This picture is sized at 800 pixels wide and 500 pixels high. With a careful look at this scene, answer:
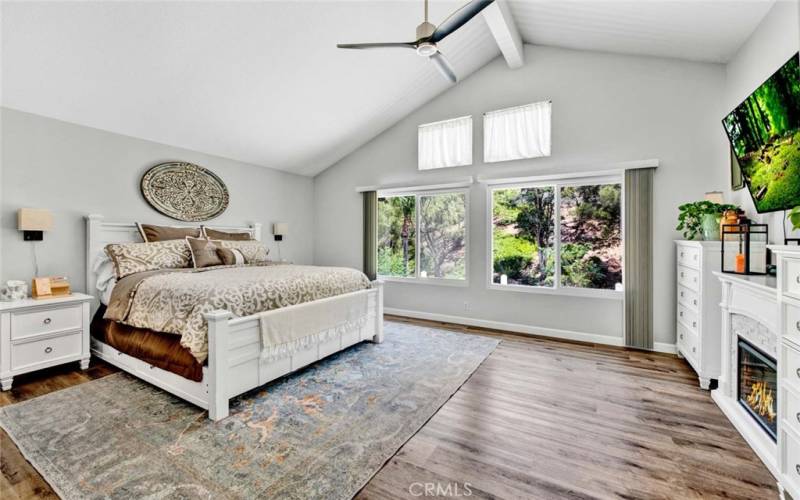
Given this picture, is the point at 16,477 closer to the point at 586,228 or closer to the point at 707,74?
the point at 586,228

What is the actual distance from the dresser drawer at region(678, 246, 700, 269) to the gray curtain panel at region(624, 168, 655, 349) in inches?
14.1

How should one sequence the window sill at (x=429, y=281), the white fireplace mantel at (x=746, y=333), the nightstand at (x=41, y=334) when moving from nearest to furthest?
the white fireplace mantel at (x=746, y=333) → the nightstand at (x=41, y=334) → the window sill at (x=429, y=281)

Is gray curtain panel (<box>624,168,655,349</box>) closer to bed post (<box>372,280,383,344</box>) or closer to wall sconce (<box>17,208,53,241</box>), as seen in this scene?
bed post (<box>372,280,383,344</box>)

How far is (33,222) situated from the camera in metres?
3.00

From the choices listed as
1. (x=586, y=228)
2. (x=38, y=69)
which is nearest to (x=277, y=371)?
(x=38, y=69)

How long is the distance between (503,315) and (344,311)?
2.28m

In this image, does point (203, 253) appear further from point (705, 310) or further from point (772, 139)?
point (772, 139)

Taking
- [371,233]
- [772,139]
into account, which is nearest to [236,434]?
[371,233]

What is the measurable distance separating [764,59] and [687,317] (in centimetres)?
217

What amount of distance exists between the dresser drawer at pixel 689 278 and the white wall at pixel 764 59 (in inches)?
21.6

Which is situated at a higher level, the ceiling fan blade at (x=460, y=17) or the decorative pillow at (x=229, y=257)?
the ceiling fan blade at (x=460, y=17)

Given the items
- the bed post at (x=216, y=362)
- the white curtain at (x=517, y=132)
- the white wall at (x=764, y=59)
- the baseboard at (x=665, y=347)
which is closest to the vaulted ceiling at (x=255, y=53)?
the white wall at (x=764, y=59)

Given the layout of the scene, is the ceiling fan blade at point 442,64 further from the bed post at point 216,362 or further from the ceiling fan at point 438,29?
the bed post at point 216,362

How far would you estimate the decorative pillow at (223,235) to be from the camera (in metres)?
4.32
